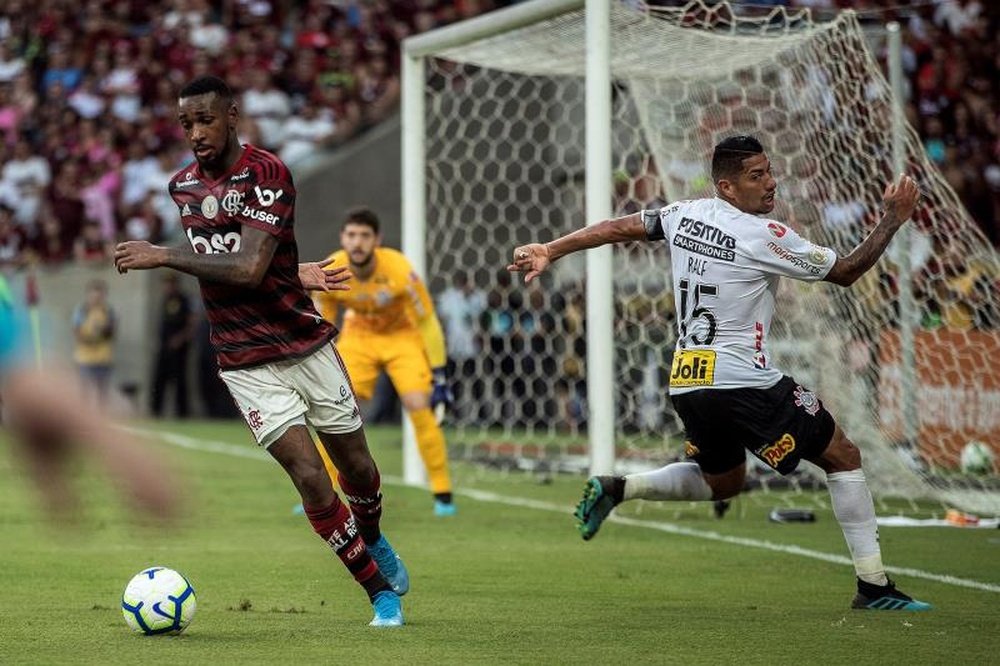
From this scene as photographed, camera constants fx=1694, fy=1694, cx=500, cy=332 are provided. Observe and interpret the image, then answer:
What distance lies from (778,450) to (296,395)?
2.16 m

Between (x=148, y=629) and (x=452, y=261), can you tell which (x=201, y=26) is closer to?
(x=452, y=261)

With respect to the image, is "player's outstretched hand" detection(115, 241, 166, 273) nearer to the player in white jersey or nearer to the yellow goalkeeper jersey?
the player in white jersey

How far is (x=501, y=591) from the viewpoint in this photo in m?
8.30

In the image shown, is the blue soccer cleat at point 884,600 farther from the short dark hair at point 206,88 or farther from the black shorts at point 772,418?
the short dark hair at point 206,88

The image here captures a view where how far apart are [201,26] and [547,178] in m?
9.12

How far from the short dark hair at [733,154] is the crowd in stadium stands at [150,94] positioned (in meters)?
16.5

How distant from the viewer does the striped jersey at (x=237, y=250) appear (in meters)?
6.89

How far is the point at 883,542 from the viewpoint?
1051 cm

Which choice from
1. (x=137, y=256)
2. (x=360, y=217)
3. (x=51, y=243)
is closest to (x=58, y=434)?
(x=137, y=256)

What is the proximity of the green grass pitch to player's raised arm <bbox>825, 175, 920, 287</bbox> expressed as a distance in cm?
153

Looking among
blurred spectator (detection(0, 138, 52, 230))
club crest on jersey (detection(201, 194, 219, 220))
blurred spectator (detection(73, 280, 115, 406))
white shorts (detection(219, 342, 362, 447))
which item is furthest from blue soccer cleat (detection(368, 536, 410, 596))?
blurred spectator (detection(0, 138, 52, 230))

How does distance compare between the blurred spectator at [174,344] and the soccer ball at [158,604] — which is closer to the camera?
the soccer ball at [158,604]

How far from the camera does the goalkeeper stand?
1193 centimetres

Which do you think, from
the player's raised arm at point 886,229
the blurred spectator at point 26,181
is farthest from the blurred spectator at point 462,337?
the player's raised arm at point 886,229
